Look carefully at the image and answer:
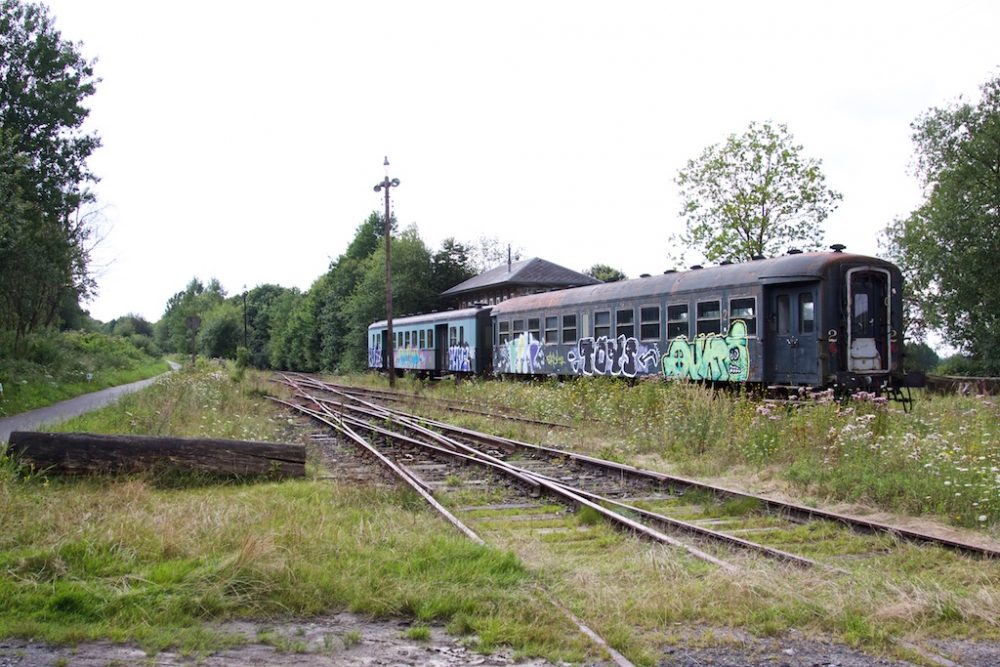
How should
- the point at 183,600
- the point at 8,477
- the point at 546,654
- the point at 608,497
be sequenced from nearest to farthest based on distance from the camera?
1. the point at 546,654
2. the point at 183,600
3. the point at 8,477
4. the point at 608,497

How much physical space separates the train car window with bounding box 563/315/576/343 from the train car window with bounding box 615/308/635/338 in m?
2.09

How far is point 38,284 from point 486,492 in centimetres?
2634

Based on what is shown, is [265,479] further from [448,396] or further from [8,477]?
[448,396]

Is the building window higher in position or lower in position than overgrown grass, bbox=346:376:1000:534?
higher

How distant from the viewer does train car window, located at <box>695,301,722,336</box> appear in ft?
51.4

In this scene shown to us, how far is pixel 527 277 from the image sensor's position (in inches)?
1907

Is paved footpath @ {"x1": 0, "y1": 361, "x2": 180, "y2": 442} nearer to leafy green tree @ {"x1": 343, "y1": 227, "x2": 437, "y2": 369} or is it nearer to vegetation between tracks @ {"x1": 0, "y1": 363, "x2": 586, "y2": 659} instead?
vegetation between tracks @ {"x1": 0, "y1": 363, "x2": 586, "y2": 659}

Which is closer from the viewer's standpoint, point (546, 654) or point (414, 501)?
point (546, 654)

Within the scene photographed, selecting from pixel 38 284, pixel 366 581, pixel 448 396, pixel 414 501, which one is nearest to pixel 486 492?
pixel 414 501

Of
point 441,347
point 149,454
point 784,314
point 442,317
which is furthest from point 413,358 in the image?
point 149,454

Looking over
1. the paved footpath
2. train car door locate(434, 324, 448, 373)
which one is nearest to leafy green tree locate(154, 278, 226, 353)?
train car door locate(434, 324, 448, 373)

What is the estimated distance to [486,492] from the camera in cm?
859

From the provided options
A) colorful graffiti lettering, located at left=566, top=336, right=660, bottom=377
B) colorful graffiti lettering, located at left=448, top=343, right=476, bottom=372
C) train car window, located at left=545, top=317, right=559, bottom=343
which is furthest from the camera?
colorful graffiti lettering, located at left=448, top=343, right=476, bottom=372

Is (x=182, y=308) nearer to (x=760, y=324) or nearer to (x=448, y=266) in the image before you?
(x=448, y=266)
